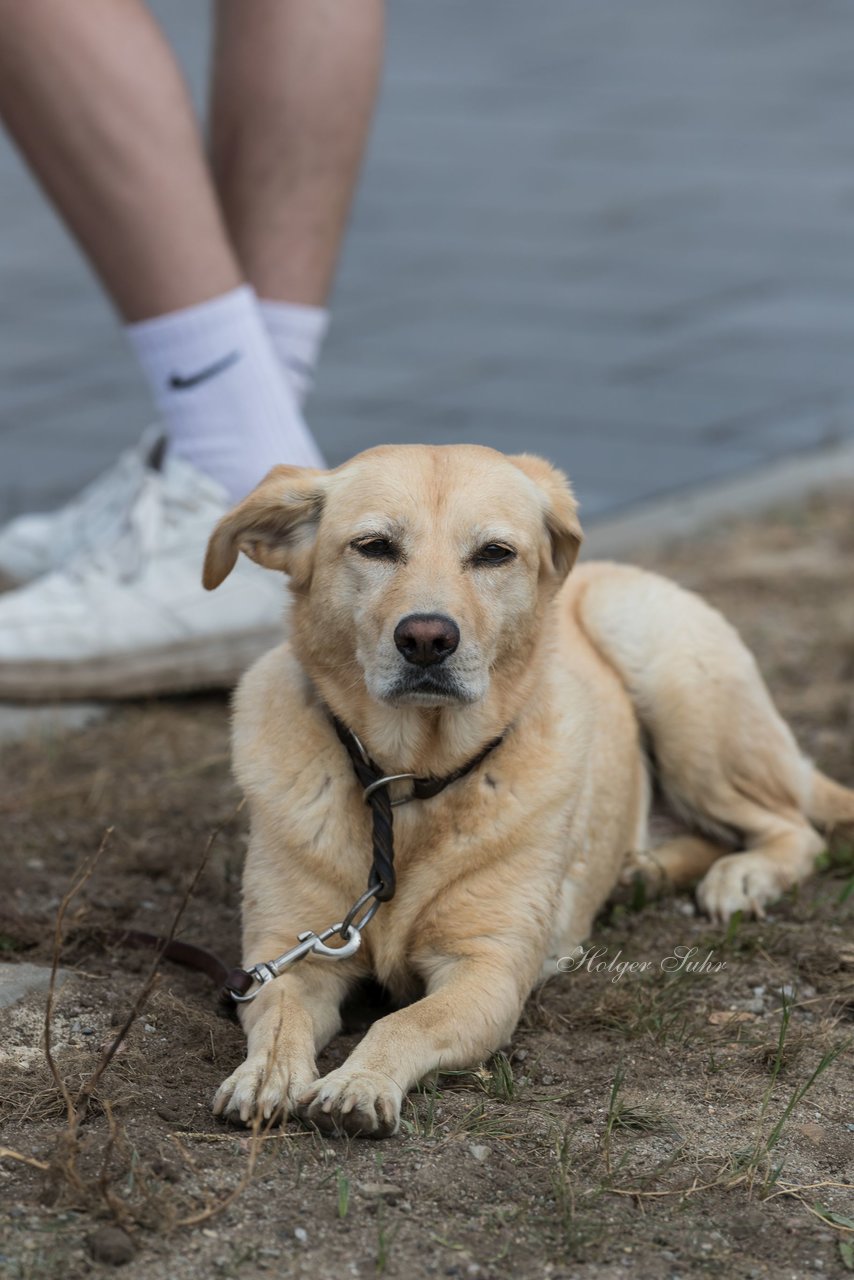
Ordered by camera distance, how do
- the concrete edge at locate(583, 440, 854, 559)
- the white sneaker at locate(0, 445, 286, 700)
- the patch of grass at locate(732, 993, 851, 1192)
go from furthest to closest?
the concrete edge at locate(583, 440, 854, 559)
the white sneaker at locate(0, 445, 286, 700)
the patch of grass at locate(732, 993, 851, 1192)

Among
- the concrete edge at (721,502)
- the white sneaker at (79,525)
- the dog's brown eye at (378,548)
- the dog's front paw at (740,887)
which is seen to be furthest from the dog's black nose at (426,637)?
the concrete edge at (721,502)

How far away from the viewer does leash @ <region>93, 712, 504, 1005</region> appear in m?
2.63

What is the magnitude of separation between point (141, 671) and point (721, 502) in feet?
7.89

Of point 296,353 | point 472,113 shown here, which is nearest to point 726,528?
point 296,353

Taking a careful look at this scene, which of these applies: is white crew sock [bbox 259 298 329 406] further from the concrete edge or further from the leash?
the leash

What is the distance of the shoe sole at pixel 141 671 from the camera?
4211 mm

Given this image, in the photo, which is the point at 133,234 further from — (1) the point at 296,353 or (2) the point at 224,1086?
(2) the point at 224,1086

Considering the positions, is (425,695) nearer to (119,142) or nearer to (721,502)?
(119,142)

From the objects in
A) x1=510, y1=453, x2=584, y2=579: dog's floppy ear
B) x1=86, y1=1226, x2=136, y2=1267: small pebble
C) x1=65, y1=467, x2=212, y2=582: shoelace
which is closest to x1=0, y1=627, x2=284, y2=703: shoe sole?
x1=65, y1=467, x2=212, y2=582: shoelace

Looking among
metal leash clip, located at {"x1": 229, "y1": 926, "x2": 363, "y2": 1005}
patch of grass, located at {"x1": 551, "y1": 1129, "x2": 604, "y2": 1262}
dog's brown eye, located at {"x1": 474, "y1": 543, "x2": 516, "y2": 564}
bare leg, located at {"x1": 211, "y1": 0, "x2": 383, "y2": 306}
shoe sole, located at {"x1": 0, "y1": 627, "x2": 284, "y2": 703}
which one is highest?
bare leg, located at {"x1": 211, "y1": 0, "x2": 383, "y2": 306}

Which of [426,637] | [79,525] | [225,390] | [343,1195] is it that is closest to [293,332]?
[225,390]

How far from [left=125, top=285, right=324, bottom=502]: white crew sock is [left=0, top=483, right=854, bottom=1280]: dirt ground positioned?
3.41 ft

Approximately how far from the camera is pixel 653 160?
1025cm

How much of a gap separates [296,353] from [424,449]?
1.78 m
